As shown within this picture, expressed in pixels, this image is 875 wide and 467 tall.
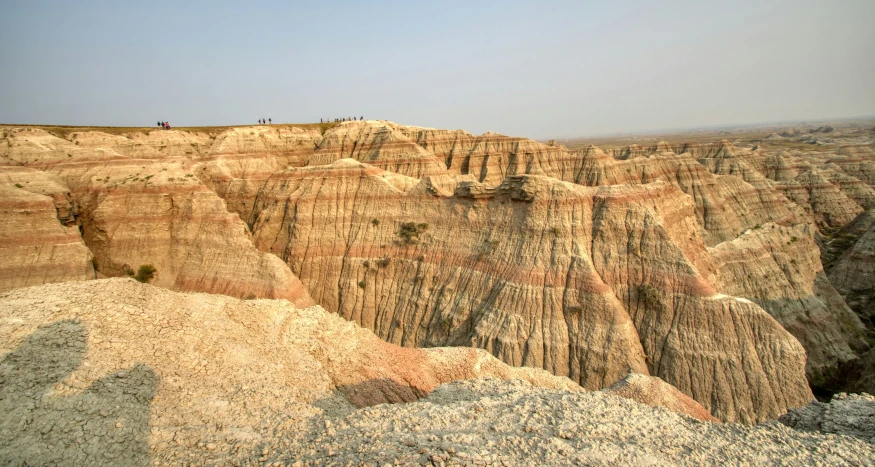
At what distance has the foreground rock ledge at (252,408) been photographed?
9.70 meters

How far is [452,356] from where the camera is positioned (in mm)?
19391

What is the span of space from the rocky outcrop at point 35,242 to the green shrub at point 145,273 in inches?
96.4

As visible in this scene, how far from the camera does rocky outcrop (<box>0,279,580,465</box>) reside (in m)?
10.2

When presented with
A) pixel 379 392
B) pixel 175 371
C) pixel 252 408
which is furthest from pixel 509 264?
pixel 175 371

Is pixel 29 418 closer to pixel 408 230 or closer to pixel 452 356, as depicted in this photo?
pixel 452 356

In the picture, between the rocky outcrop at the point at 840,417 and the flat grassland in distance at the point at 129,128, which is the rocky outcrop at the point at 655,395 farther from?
the flat grassland in distance at the point at 129,128

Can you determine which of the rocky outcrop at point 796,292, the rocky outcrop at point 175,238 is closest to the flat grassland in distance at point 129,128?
the rocky outcrop at point 175,238

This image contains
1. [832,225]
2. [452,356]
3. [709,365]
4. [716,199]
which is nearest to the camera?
[452,356]

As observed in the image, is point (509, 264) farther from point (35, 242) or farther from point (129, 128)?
point (129, 128)

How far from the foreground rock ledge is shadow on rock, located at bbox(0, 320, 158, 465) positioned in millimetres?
33

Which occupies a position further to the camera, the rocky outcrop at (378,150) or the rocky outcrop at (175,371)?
the rocky outcrop at (378,150)

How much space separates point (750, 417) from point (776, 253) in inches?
676

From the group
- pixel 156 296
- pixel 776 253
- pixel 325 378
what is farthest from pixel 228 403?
pixel 776 253

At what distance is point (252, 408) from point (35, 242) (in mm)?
23251
